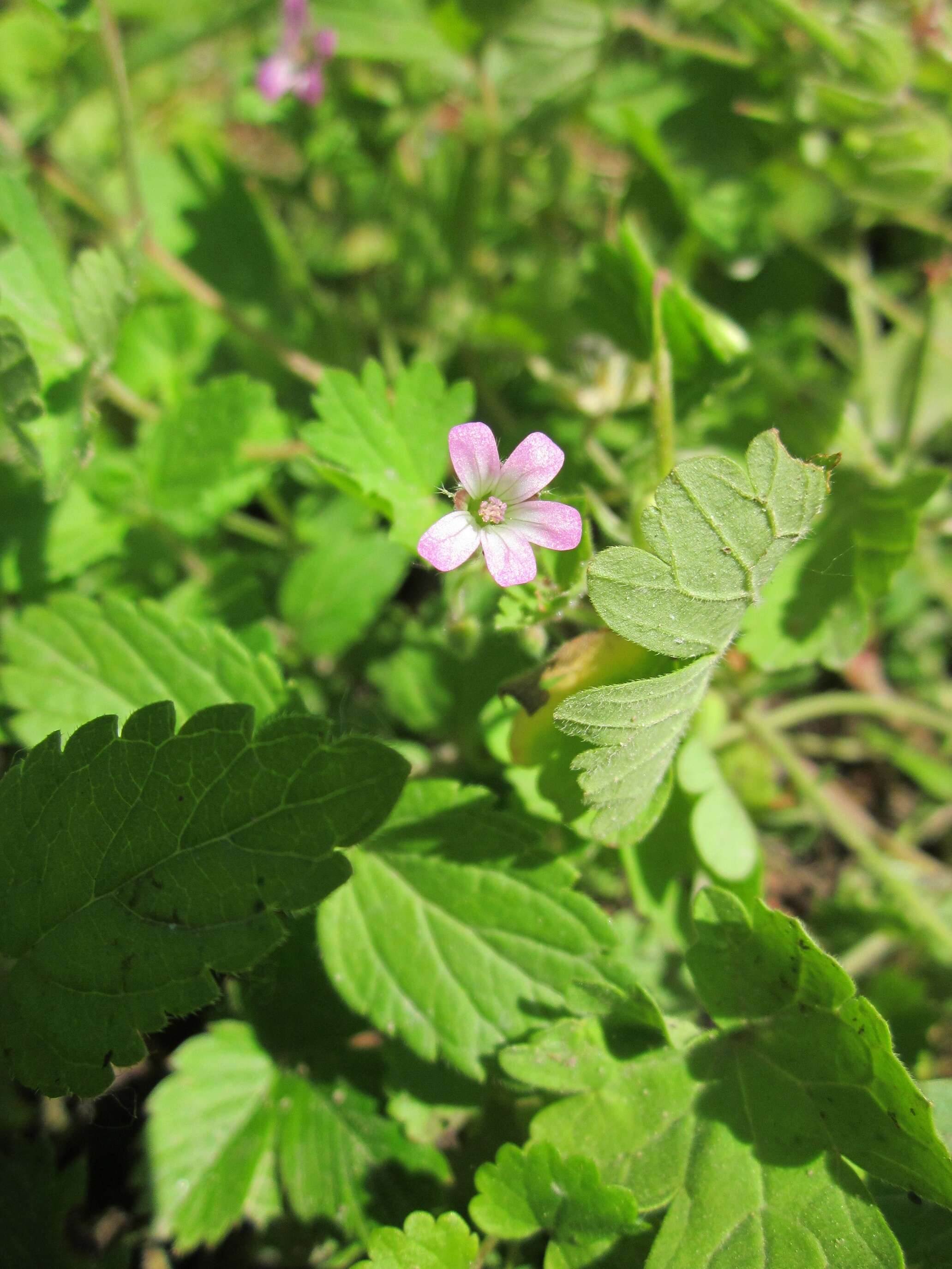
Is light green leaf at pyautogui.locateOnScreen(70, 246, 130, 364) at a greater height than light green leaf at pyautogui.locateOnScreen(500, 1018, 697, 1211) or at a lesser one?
greater

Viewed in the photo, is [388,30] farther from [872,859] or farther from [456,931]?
[872,859]

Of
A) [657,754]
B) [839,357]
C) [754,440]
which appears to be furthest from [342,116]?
[657,754]

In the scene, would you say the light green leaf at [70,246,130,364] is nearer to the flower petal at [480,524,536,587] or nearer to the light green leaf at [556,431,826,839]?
the flower petal at [480,524,536,587]

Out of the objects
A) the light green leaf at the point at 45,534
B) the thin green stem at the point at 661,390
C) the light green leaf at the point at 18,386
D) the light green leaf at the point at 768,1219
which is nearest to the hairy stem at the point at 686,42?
the thin green stem at the point at 661,390

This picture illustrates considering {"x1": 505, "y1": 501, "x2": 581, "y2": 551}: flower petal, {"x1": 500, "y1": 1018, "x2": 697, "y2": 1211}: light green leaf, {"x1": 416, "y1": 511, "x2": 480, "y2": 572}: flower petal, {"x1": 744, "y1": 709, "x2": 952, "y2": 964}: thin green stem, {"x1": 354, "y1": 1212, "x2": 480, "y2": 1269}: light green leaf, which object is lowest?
{"x1": 744, "y1": 709, "x2": 952, "y2": 964}: thin green stem

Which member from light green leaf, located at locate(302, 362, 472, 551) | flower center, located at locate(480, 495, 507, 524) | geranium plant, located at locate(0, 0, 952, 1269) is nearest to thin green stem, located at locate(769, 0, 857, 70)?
geranium plant, located at locate(0, 0, 952, 1269)

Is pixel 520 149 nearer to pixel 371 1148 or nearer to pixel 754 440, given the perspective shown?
pixel 754 440

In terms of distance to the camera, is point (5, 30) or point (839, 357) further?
point (5, 30)
